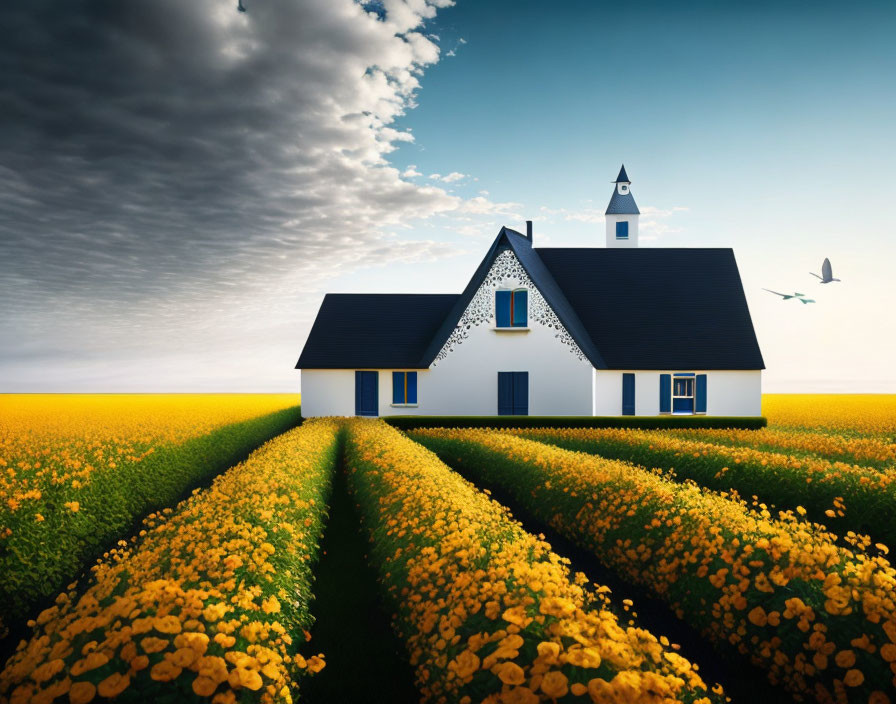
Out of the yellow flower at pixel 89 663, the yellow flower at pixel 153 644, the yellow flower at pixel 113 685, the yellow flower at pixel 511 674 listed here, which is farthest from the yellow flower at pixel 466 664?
the yellow flower at pixel 89 663

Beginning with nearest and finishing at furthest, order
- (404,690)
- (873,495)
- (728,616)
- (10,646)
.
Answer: (404,690), (728,616), (10,646), (873,495)

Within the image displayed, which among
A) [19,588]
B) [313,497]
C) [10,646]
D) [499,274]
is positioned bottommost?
[10,646]

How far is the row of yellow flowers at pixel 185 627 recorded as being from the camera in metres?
3.96

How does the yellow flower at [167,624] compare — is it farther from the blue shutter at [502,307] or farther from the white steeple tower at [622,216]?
the white steeple tower at [622,216]

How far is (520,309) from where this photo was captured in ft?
94.6

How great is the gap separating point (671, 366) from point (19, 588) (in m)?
28.2

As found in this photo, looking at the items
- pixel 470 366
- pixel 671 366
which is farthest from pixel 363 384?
pixel 671 366

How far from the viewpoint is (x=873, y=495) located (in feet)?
34.4

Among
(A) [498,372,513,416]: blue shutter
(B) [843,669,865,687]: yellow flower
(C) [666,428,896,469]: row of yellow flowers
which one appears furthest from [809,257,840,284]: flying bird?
(B) [843,669,865,687]: yellow flower

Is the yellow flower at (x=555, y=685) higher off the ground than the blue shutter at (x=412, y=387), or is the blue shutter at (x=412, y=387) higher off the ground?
the blue shutter at (x=412, y=387)

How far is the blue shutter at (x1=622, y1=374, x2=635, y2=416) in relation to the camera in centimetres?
3080

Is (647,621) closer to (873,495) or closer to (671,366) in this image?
(873,495)

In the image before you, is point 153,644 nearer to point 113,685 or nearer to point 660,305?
point 113,685

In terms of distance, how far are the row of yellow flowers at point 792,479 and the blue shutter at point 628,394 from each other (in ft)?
39.5
